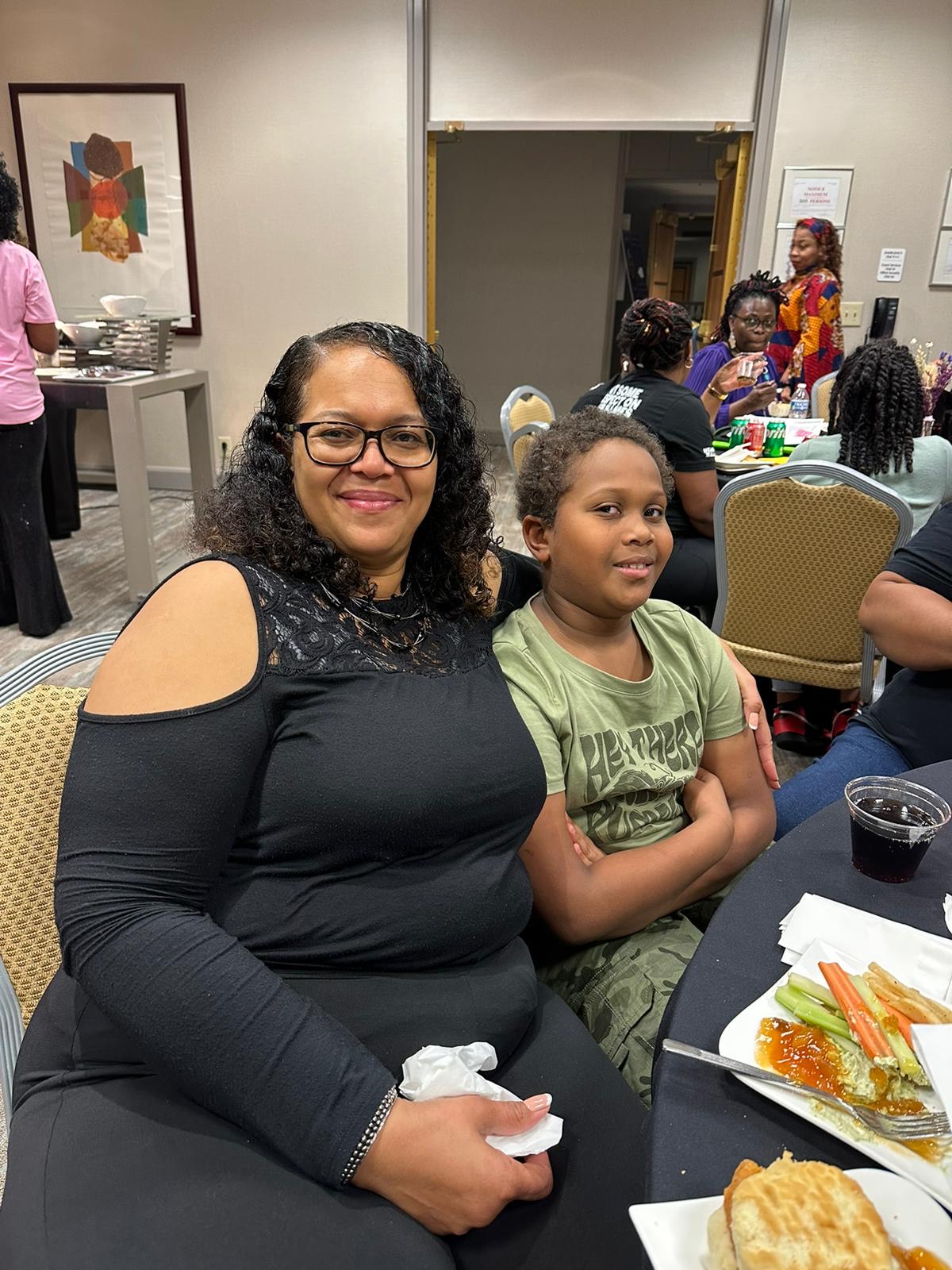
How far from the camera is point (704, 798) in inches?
49.5

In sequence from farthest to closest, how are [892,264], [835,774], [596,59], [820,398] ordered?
[892,264] → [596,59] → [820,398] → [835,774]

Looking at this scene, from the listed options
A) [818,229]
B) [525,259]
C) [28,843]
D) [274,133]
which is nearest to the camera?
[28,843]

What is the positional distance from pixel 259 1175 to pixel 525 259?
7942 mm

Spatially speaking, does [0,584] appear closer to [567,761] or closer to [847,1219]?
[567,761]

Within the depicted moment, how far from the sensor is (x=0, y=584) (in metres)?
3.54

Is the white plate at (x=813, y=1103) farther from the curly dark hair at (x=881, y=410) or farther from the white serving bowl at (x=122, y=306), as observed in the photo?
the white serving bowl at (x=122, y=306)

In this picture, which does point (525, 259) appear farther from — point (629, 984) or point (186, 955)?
point (186, 955)

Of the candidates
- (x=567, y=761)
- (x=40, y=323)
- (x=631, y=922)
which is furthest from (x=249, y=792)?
(x=40, y=323)

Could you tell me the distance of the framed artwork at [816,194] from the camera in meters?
4.92

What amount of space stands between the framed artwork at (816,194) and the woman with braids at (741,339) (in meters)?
1.14

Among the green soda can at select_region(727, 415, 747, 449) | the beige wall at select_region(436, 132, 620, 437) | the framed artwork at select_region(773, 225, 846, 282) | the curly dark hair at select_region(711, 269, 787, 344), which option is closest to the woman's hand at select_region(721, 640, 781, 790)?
the green soda can at select_region(727, 415, 747, 449)

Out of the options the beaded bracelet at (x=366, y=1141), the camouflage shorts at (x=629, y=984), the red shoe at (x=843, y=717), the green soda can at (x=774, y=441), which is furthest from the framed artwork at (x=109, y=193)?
the beaded bracelet at (x=366, y=1141)

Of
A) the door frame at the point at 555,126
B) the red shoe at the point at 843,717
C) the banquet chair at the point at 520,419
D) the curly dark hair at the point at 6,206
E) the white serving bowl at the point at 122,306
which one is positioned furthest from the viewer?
the door frame at the point at 555,126

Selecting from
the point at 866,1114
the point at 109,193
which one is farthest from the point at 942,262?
the point at 866,1114
